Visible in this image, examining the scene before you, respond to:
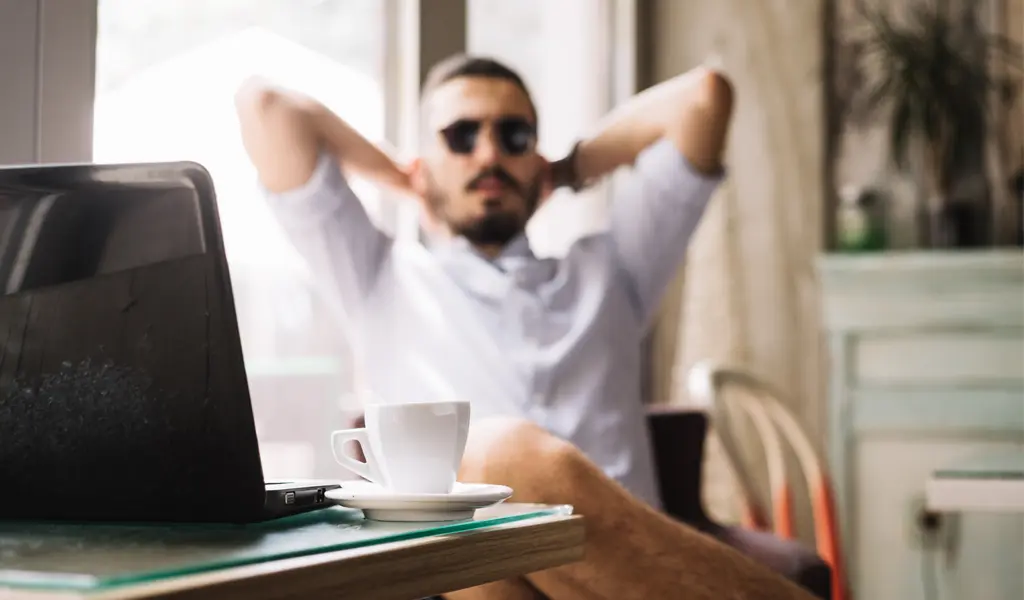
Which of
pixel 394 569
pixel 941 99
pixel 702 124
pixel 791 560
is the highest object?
pixel 941 99

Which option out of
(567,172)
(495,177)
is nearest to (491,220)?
(495,177)

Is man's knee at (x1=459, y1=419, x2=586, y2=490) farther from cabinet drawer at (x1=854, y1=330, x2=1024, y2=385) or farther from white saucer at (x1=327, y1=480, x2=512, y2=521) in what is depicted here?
cabinet drawer at (x1=854, y1=330, x2=1024, y2=385)

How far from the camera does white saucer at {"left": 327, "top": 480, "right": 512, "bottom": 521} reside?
721 mm

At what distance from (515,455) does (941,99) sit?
2582 millimetres

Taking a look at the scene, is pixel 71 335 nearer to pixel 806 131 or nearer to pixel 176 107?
pixel 176 107

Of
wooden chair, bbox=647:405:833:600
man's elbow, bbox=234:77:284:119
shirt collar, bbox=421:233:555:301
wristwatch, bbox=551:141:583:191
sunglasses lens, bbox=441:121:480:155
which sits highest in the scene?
man's elbow, bbox=234:77:284:119

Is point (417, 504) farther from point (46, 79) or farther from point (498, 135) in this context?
point (498, 135)

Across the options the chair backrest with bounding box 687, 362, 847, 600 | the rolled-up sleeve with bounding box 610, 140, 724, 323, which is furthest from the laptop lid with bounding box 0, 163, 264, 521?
the chair backrest with bounding box 687, 362, 847, 600

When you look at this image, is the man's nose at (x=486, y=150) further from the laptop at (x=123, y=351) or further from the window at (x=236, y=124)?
the laptop at (x=123, y=351)

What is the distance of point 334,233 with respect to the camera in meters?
1.90

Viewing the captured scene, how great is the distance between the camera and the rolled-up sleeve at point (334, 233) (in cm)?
186

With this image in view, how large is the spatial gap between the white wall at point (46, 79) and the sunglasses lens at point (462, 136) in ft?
1.98

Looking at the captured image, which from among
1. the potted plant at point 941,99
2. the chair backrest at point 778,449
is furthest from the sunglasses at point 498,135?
the potted plant at point 941,99

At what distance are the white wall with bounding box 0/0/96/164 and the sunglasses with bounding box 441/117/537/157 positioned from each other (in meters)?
0.61
